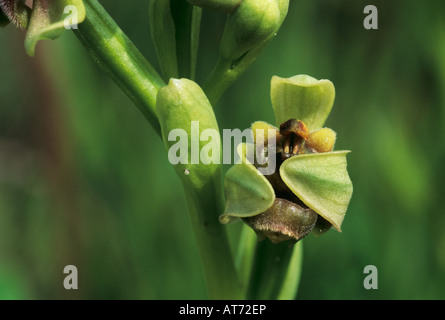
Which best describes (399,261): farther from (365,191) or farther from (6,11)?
(6,11)

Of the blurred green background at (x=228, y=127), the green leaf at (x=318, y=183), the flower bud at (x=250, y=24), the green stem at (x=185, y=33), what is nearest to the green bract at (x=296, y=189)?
the green leaf at (x=318, y=183)

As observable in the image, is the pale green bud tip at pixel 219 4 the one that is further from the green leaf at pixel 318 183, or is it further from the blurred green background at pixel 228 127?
the blurred green background at pixel 228 127

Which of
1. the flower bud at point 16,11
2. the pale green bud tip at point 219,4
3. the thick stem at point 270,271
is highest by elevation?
the flower bud at point 16,11

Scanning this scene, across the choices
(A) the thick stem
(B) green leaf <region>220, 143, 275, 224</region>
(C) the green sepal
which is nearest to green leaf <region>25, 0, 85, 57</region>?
(C) the green sepal

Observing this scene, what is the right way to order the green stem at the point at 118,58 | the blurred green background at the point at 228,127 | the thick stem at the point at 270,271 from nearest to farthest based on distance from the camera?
the green stem at the point at 118,58 → the thick stem at the point at 270,271 → the blurred green background at the point at 228,127
